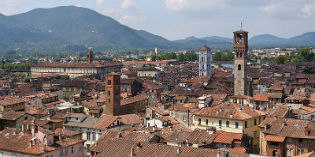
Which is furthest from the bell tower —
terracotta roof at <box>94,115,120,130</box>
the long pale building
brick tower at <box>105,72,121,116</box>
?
the long pale building

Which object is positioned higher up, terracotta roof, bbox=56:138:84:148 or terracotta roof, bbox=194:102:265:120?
terracotta roof, bbox=194:102:265:120

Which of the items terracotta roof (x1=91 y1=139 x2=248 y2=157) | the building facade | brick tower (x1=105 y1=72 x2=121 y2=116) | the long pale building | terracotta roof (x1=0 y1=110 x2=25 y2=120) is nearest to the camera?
terracotta roof (x1=91 y1=139 x2=248 y2=157)

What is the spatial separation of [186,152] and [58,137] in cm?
1335

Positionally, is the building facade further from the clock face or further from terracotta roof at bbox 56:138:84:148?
terracotta roof at bbox 56:138:84:148

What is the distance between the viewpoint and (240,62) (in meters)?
82.9

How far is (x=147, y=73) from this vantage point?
156 meters

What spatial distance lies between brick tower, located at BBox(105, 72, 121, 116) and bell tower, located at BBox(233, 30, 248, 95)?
91.1 ft

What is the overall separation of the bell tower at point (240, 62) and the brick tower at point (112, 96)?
91.1ft

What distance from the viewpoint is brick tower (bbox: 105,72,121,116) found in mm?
64750

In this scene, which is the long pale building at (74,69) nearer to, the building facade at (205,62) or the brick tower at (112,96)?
the building facade at (205,62)

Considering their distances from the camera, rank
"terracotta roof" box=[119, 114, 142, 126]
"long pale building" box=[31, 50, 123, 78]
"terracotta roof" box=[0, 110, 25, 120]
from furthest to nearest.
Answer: "long pale building" box=[31, 50, 123, 78], "terracotta roof" box=[119, 114, 142, 126], "terracotta roof" box=[0, 110, 25, 120]

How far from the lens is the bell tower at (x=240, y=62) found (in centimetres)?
8212

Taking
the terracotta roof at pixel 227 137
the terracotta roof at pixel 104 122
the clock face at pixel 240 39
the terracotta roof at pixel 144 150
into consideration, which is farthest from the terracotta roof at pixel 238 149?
the clock face at pixel 240 39

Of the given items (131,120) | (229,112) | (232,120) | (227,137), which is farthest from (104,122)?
(227,137)
